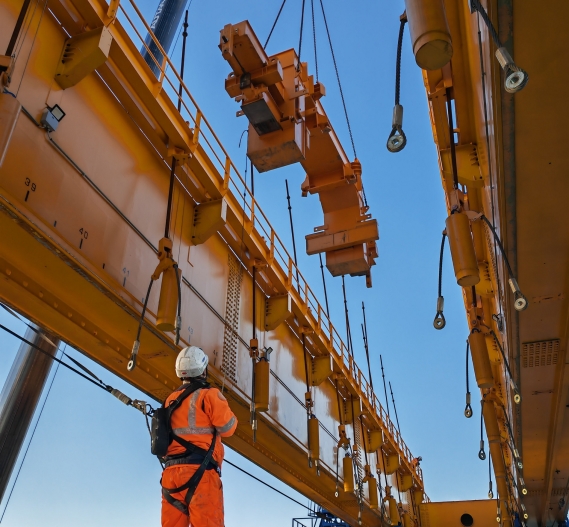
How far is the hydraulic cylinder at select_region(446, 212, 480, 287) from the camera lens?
14.8ft

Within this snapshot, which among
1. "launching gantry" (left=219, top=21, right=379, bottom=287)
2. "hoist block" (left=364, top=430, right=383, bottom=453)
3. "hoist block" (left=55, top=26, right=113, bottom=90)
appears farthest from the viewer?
"hoist block" (left=364, top=430, right=383, bottom=453)

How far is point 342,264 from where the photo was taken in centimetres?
1030

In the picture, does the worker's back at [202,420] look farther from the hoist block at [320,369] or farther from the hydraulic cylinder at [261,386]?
the hoist block at [320,369]

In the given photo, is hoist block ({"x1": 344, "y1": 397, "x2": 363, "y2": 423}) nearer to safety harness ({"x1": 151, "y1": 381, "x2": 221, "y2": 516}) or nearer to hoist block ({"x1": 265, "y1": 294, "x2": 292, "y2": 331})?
hoist block ({"x1": 265, "y1": 294, "x2": 292, "y2": 331})

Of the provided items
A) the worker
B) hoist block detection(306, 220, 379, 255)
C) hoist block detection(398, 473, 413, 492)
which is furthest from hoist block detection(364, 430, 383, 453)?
the worker

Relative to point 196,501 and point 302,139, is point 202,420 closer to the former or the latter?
point 196,501

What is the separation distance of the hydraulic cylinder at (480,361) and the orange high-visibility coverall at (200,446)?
11.3 feet

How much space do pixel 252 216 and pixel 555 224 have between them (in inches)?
202

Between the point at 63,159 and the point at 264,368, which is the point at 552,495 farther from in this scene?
the point at 63,159

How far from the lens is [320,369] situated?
1203 centimetres

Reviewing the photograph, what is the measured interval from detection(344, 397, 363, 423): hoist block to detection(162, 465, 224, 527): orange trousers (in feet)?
34.3

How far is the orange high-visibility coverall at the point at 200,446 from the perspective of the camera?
402cm

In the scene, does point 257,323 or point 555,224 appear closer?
point 555,224

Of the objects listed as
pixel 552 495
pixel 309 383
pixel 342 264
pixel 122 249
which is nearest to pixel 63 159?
pixel 122 249
